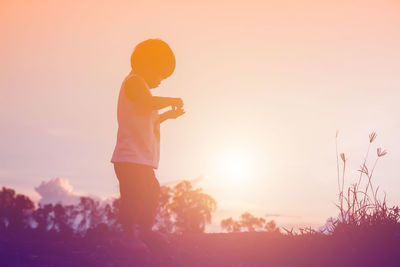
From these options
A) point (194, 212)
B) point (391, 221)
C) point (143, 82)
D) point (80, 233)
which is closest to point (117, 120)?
point (143, 82)

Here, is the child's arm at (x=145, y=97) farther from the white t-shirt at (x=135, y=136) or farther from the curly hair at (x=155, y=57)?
the curly hair at (x=155, y=57)

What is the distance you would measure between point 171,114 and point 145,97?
15.4 inches

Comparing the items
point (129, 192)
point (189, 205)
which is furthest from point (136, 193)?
point (189, 205)

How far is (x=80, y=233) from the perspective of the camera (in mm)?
5914

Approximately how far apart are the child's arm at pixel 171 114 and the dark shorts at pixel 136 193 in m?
0.57

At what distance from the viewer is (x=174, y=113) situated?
14.0 ft

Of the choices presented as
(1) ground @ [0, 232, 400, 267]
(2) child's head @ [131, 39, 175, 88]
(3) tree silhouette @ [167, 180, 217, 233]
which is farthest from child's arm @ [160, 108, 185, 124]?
(3) tree silhouette @ [167, 180, 217, 233]

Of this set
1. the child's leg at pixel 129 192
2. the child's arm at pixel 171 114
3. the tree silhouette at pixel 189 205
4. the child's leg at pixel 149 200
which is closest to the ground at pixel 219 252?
the child's leg at pixel 149 200

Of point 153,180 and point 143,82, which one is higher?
point 143,82

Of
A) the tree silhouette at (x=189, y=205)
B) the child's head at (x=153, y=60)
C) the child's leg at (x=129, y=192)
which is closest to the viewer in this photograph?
the child's leg at (x=129, y=192)

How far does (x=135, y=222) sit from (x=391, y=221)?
3138 mm

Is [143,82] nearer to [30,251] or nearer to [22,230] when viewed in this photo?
[30,251]

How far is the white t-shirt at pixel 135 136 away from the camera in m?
3.99

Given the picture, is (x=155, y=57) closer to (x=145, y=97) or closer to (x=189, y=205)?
(x=145, y=97)
